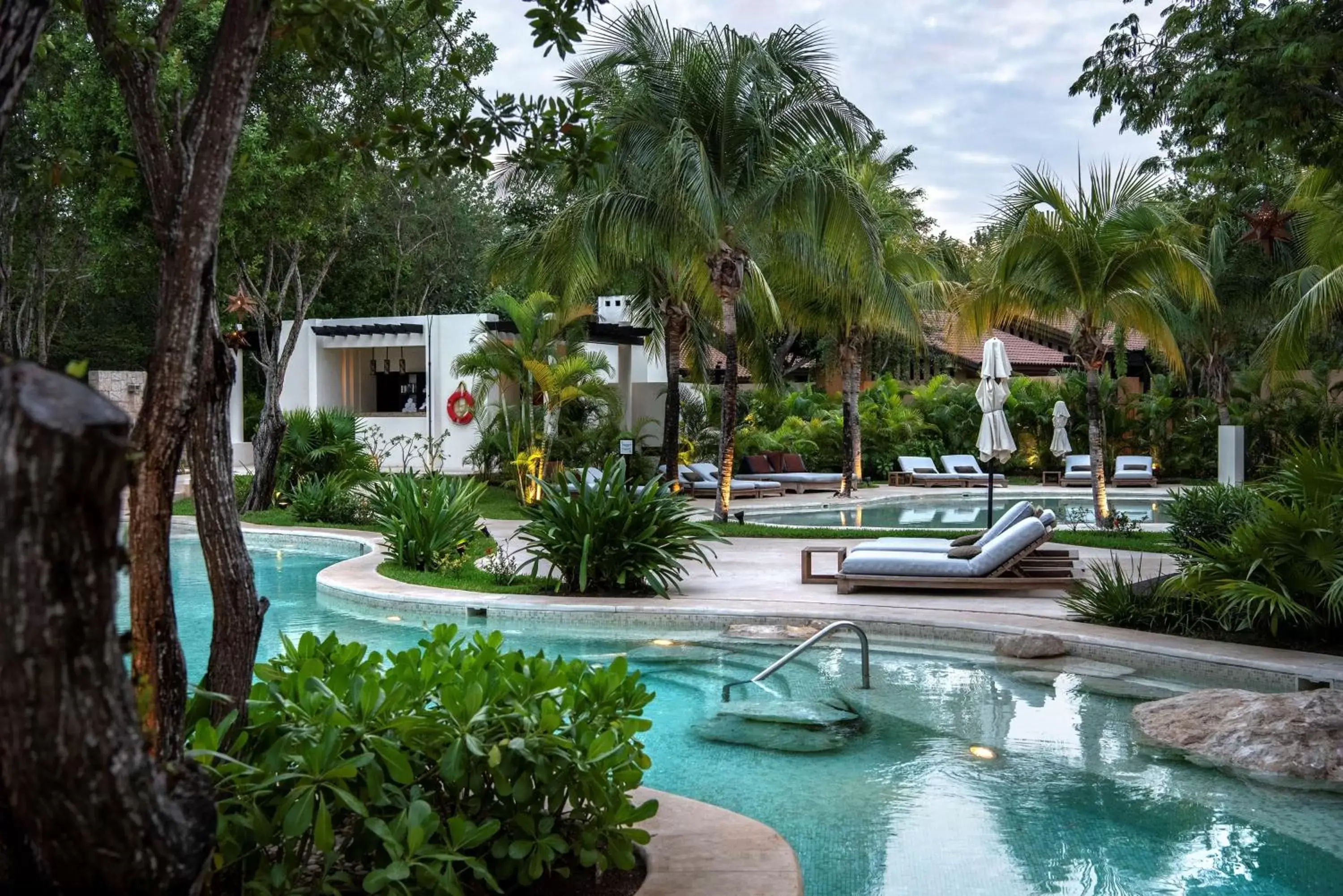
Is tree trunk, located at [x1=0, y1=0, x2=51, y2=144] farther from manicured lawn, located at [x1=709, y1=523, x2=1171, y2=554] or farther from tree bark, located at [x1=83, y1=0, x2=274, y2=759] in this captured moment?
manicured lawn, located at [x1=709, y1=523, x2=1171, y2=554]

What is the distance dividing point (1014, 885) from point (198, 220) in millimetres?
3954

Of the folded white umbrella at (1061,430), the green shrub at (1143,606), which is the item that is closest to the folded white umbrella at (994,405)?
the green shrub at (1143,606)

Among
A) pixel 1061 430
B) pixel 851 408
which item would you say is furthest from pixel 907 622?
pixel 1061 430

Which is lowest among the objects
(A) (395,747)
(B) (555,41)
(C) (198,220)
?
(A) (395,747)

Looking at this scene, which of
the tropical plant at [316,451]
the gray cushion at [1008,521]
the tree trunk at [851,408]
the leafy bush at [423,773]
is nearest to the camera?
the leafy bush at [423,773]

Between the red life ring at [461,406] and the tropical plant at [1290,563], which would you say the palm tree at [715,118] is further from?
the red life ring at [461,406]

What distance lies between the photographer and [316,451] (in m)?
20.0

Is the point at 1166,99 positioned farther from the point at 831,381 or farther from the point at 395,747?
the point at 831,381

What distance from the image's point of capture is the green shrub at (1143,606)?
9.23m

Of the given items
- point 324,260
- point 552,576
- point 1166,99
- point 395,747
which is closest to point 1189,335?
point 1166,99

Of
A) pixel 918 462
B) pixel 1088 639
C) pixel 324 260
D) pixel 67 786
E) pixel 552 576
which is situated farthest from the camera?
pixel 918 462

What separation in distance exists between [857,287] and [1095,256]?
6.95 meters

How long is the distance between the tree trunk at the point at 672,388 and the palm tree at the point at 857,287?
2.00 metres

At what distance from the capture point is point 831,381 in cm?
4081
